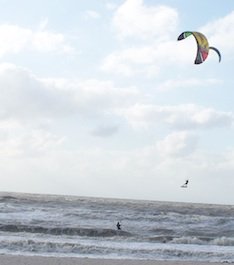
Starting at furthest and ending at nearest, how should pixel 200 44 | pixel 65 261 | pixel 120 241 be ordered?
pixel 120 241 → pixel 200 44 → pixel 65 261

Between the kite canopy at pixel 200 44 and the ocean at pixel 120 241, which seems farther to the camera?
the kite canopy at pixel 200 44

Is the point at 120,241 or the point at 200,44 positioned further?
the point at 120,241

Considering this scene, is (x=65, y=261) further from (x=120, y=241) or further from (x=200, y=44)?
(x=200, y=44)

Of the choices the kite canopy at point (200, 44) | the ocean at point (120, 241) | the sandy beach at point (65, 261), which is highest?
the kite canopy at point (200, 44)

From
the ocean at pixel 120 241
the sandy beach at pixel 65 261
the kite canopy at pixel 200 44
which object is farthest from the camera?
the kite canopy at pixel 200 44

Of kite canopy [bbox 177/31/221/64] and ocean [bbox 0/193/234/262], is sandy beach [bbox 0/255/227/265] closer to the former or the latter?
ocean [bbox 0/193/234/262]

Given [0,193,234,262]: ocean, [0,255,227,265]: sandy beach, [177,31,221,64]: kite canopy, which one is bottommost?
[0,255,227,265]: sandy beach

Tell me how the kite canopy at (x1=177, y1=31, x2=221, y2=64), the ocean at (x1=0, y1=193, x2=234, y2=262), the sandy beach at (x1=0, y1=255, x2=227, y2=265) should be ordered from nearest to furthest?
1. the sandy beach at (x1=0, y1=255, x2=227, y2=265)
2. the ocean at (x1=0, y1=193, x2=234, y2=262)
3. the kite canopy at (x1=177, y1=31, x2=221, y2=64)

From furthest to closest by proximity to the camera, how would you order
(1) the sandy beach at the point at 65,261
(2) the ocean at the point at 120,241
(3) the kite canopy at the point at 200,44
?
(3) the kite canopy at the point at 200,44 → (2) the ocean at the point at 120,241 → (1) the sandy beach at the point at 65,261

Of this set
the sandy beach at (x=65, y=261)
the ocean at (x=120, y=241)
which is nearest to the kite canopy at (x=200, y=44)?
the ocean at (x=120, y=241)

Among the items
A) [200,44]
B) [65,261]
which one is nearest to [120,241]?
[65,261]

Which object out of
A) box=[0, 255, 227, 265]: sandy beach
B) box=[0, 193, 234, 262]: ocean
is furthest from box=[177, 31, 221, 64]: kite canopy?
box=[0, 255, 227, 265]: sandy beach

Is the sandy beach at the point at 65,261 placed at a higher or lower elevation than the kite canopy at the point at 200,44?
lower

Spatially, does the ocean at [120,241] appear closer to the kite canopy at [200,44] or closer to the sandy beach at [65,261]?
the sandy beach at [65,261]
